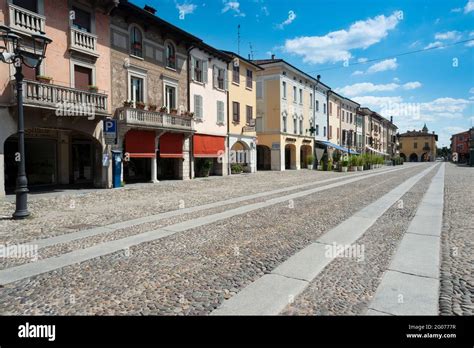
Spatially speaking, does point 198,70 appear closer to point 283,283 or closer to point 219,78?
point 219,78

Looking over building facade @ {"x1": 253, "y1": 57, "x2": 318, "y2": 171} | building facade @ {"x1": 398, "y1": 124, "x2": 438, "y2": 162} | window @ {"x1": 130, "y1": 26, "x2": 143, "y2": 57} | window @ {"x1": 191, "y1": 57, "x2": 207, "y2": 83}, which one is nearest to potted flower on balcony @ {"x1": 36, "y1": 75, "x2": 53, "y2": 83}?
window @ {"x1": 130, "y1": 26, "x2": 143, "y2": 57}

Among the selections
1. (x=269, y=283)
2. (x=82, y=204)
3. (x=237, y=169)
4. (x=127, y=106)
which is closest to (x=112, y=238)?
(x=269, y=283)

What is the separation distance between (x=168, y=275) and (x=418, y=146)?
433 feet

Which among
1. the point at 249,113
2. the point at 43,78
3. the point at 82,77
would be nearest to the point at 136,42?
the point at 82,77

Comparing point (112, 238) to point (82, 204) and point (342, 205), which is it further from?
point (342, 205)

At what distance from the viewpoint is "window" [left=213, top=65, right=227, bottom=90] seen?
2498 centimetres

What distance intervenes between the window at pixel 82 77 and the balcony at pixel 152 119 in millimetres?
2009

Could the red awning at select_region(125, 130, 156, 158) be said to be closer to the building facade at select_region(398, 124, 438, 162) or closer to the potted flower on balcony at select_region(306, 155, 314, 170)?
the potted flower on balcony at select_region(306, 155, 314, 170)

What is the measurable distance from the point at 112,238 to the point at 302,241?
4.12 meters

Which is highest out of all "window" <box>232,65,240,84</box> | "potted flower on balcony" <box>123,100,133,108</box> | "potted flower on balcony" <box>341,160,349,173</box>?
"window" <box>232,65,240,84</box>

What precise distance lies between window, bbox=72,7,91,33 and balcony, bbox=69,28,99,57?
447mm

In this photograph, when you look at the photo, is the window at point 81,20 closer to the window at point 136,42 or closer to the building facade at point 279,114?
the window at point 136,42

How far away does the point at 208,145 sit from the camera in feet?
78.7
